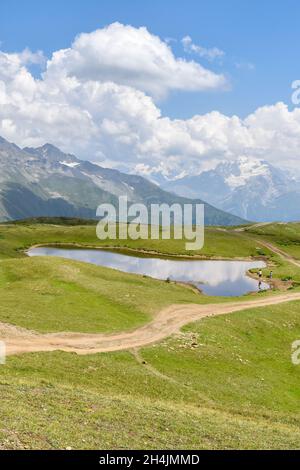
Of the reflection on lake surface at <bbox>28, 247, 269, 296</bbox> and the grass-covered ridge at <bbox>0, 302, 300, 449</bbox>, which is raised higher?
the reflection on lake surface at <bbox>28, 247, 269, 296</bbox>

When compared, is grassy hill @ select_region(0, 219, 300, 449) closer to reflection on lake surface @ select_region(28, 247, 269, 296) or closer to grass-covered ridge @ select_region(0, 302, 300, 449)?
grass-covered ridge @ select_region(0, 302, 300, 449)

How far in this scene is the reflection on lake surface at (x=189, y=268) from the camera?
11144cm

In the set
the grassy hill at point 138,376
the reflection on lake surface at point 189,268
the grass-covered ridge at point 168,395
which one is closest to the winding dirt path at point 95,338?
the grassy hill at point 138,376

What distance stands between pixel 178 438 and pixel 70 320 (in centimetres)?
3181

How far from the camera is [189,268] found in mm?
137875

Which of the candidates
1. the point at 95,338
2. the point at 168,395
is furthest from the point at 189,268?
the point at 168,395

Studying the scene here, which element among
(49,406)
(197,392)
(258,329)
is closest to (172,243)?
(258,329)

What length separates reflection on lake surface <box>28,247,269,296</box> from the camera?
11144 cm

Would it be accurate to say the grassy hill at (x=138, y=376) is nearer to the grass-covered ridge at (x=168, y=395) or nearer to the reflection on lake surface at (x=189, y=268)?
the grass-covered ridge at (x=168, y=395)

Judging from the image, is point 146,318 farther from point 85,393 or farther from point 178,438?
point 178,438

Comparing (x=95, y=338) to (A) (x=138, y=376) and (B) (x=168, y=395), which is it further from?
(B) (x=168, y=395)

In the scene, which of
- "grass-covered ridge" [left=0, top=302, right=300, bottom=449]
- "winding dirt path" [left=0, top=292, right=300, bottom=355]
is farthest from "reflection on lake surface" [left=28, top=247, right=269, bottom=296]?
"grass-covered ridge" [left=0, top=302, right=300, bottom=449]

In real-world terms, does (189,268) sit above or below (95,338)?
above

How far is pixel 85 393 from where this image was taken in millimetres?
35438
